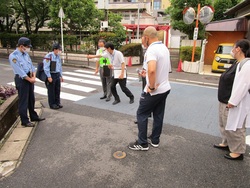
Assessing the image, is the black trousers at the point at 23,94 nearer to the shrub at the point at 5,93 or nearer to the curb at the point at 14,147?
the curb at the point at 14,147

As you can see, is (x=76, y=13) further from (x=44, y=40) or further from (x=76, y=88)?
(x=76, y=88)

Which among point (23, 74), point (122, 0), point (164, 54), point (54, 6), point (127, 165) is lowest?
point (127, 165)

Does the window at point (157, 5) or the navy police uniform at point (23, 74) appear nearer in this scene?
the navy police uniform at point (23, 74)

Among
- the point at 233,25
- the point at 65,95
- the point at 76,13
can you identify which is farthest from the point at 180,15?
the point at 65,95

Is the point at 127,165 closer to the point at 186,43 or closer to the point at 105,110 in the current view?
the point at 105,110

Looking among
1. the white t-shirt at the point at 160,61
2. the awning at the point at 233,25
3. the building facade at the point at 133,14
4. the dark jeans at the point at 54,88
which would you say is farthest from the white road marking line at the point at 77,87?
the building facade at the point at 133,14

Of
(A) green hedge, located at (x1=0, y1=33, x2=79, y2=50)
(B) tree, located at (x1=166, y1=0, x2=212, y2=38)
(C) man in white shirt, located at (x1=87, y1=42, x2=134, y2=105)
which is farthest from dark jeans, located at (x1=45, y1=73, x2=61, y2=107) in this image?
(B) tree, located at (x1=166, y1=0, x2=212, y2=38)

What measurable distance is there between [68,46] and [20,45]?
13.5 metres

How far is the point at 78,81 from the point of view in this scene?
8.87 m

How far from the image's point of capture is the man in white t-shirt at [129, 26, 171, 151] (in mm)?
2830

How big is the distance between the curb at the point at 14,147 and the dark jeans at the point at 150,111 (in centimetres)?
195

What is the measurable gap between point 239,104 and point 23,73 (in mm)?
3710

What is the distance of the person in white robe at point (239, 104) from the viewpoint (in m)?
2.69

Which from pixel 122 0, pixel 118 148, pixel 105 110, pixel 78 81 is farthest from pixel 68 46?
pixel 122 0
